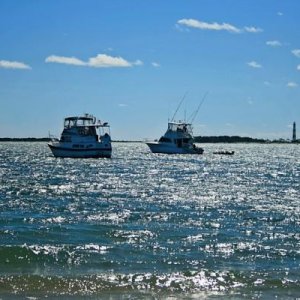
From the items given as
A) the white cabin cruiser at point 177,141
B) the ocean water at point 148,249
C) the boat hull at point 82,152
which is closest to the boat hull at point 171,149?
the white cabin cruiser at point 177,141

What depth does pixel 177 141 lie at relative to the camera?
140250 millimetres

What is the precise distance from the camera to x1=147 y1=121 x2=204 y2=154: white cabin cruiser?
137 metres

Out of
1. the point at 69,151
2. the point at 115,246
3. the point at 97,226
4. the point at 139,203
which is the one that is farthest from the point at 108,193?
the point at 69,151

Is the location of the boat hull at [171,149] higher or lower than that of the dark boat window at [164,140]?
lower

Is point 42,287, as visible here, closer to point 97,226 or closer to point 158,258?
point 158,258

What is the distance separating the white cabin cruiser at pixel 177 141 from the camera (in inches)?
5394

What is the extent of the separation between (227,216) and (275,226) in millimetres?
4004

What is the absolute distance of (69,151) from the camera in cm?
11150

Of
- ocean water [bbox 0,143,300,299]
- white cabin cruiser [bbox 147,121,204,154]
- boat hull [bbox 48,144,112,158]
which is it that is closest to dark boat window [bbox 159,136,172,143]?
white cabin cruiser [bbox 147,121,204,154]

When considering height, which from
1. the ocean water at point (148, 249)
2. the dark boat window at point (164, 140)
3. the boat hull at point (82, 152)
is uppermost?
the dark boat window at point (164, 140)

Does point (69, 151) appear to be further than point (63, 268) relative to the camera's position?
Yes

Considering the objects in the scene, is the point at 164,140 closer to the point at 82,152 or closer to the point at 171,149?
the point at 171,149

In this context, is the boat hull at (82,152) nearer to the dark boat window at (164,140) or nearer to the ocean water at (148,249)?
the dark boat window at (164,140)

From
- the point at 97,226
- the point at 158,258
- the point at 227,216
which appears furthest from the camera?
the point at 227,216
